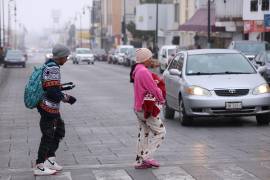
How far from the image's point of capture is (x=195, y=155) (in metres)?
10.8

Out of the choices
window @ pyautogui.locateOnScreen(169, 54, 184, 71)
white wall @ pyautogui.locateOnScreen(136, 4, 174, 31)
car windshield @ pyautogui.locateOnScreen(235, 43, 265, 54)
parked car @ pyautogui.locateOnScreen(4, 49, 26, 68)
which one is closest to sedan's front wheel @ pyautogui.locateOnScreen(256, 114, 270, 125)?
window @ pyautogui.locateOnScreen(169, 54, 184, 71)

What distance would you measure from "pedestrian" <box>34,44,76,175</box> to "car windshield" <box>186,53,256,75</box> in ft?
20.0

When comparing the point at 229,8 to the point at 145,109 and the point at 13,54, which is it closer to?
the point at 13,54

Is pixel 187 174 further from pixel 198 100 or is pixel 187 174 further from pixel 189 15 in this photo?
pixel 189 15

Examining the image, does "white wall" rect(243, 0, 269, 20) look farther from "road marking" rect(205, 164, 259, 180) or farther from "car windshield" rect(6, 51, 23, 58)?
"road marking" rect(205, 164, 259, 180)

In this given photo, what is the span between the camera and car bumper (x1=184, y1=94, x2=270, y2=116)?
46.1 ft

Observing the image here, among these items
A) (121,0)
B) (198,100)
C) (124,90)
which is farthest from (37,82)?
(121,0)

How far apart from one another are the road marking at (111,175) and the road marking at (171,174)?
390 mm

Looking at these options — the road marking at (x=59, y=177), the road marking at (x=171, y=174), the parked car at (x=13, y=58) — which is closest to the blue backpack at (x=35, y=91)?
the road marking at (x=59, y=177)

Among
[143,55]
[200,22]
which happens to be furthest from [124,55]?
[143,55]

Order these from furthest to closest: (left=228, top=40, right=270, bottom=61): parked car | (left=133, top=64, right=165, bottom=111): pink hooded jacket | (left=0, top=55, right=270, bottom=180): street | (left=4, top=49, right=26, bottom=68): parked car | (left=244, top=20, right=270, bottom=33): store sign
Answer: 1. (left=4, top=49, right=26, bottom=68): parked car
2. (left=244, top=20, right=270, bottom=33): store sign
3. (left=228, top=40, right=270, bottom=61): parked car
4. (left=133, top=64, right=165, bottom=111): pink hooded jacket
5. (left=0, top=55, right=270, bottom=180): street

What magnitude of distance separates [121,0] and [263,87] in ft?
377

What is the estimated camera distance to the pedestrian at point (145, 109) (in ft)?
31.4

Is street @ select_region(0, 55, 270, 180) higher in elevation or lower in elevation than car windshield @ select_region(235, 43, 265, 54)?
lower
